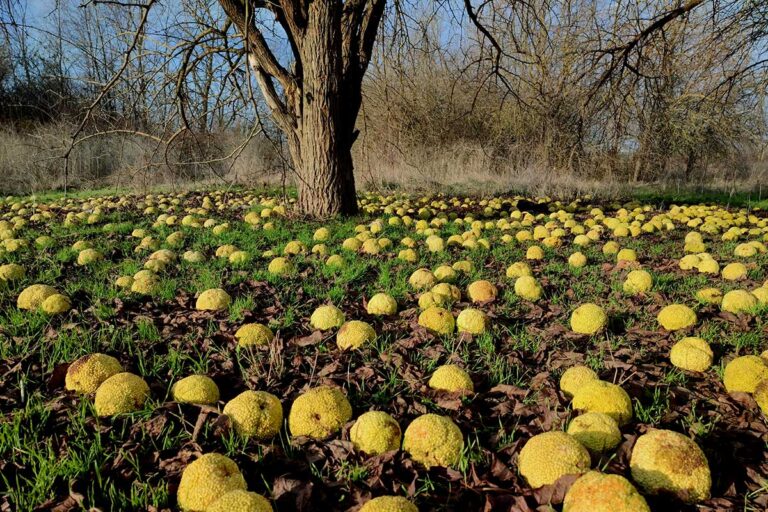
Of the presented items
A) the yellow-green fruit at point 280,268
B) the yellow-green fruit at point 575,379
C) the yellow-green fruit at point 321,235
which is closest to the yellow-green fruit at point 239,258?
the yellow-green fruit at point 280,268

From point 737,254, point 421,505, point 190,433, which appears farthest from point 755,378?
point 737,254

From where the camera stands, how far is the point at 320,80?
674cm

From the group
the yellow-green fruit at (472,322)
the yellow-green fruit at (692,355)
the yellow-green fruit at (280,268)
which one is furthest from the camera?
the yellow-green fruit at (280,268)

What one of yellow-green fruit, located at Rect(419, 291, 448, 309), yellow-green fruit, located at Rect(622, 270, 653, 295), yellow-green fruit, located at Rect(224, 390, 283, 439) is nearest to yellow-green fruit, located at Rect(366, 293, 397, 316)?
yellow-green fruit, located at Rect(419, 291, 448, 309)

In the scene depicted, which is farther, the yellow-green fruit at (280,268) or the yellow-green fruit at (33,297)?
the yellow-green fruit at (280,268)

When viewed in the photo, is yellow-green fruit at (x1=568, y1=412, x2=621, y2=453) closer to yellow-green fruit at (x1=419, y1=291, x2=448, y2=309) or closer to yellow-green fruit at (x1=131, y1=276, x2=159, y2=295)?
yellow-green fruit at (x1=419, y1=291, x2=448, y2=309)

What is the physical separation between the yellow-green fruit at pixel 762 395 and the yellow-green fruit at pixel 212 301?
10.2 ft

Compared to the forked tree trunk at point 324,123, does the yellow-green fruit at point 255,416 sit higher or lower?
lower

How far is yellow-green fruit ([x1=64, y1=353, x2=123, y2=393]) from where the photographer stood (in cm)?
219

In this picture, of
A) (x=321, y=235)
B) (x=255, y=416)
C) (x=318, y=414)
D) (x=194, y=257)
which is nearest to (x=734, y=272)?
(x=318, y=414)

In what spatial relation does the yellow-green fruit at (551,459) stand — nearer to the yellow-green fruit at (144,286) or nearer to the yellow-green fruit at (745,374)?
the yellow-green fruit at (745,374)

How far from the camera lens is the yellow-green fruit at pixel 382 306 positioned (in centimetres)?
334

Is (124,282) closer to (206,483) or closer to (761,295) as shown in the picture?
(206,483)

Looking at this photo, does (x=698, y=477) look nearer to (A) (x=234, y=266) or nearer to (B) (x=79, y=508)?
(B) (x=79, y=508)
